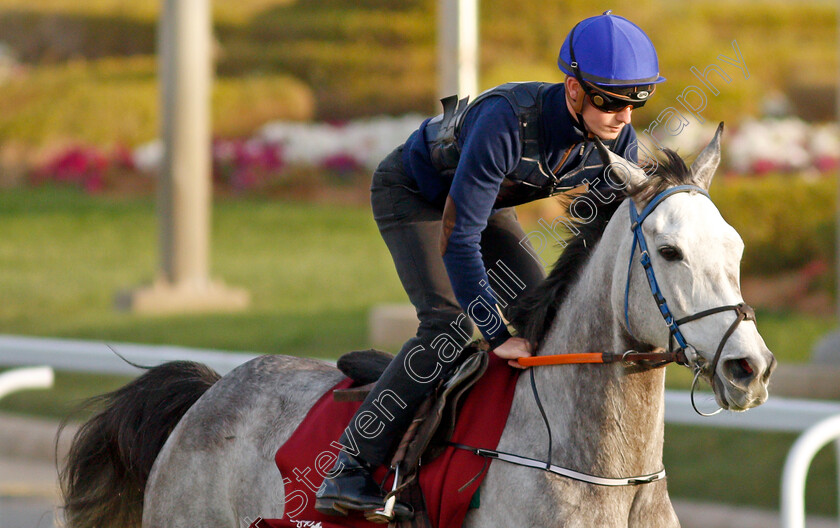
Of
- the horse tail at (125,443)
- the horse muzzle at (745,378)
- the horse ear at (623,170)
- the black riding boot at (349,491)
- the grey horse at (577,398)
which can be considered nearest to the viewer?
the horse muzzle at (745,378)

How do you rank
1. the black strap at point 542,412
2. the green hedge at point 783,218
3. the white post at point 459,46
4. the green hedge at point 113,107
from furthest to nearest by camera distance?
the green hedge at point 113,107
the green hedge at point 783,218
the white post at point 459,46
the black strap at point 542,412

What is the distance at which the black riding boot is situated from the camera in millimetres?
3010

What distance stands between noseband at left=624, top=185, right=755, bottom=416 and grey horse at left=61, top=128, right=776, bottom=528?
1 cm

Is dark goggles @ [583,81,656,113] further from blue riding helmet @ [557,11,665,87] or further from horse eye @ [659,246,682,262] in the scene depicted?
horse eye @ [659,246,682,262]

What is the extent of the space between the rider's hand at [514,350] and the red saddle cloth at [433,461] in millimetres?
70

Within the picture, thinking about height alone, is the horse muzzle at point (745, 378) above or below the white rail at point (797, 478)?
above

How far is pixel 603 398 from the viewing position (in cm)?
279

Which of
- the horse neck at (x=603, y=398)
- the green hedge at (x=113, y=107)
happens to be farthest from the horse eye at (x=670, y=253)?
the green hedge at (x=113, y=107)

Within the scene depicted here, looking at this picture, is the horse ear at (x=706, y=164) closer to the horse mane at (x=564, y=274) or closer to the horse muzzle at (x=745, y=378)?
the horse mane at (x=564, y=274)

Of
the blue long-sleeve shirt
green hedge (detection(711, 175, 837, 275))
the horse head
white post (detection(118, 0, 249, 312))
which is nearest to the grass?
white post (detection(118, 0, 249, 312))

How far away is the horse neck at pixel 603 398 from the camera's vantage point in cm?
277

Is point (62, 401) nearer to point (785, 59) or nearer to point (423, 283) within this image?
point (423, 283)

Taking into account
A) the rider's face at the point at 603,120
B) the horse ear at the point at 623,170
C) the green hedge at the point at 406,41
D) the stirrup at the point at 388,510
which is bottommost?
the stirrup at the point at 388,510

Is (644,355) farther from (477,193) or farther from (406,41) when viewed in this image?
(406,41)
